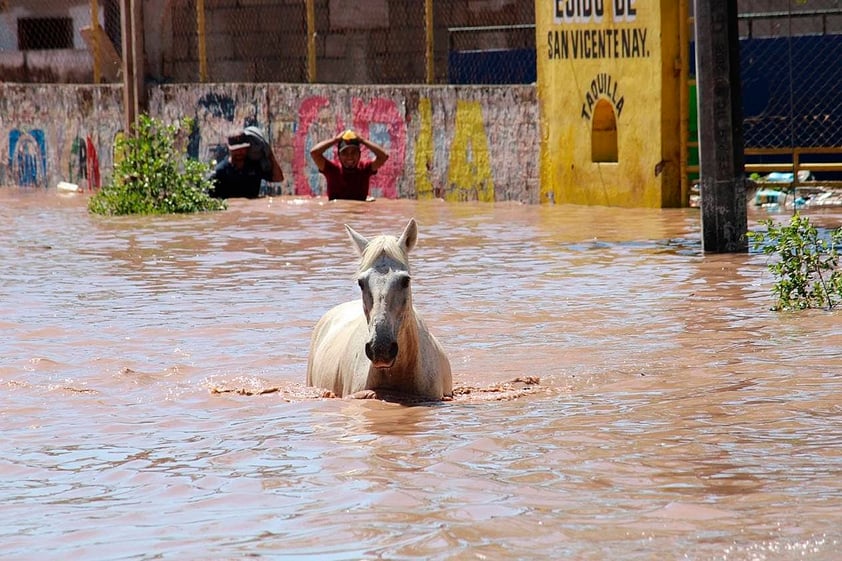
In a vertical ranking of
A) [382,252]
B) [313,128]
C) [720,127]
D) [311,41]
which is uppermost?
[311,41]

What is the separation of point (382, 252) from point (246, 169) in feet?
47.8

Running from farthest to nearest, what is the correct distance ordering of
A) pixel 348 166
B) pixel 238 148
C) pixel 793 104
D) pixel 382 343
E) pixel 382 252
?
pixel 238 148, pixel 348 166, pixel 793 104, pixel 382 252, pixel 382 343

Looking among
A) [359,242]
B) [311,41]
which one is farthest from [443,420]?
[311,41]

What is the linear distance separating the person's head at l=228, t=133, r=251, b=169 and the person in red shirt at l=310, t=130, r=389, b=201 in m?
1.59

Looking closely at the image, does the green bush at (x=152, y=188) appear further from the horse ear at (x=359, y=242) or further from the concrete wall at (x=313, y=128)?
the horse ear at (x=359, y=242)

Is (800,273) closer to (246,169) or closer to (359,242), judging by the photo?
(359,242)

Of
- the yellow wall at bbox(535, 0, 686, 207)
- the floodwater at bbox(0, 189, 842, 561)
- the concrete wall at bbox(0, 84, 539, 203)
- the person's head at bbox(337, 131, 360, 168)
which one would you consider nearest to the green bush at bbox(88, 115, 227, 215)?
the person's head at bbox(337, 131, 360, 168)

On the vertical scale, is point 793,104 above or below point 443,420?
above

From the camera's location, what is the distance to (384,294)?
712 centimetres

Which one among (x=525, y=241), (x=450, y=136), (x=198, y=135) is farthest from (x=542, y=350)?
(x=198, y=135)

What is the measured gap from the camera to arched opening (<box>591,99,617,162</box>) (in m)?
18.5

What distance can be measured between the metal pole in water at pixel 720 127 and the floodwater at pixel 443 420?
36 centimetres

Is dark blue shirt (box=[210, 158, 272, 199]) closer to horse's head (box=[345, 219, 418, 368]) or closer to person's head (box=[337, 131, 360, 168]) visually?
person's head (box=[337, 131, 360, 168])

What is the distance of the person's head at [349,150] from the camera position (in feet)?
64.6
